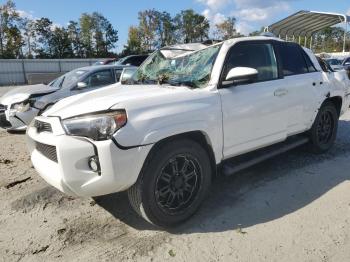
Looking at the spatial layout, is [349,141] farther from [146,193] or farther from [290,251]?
[146,193]

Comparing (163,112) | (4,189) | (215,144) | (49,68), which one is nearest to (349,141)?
(215,144)

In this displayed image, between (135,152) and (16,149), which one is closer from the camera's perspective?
(135,152)

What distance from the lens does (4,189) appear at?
187 inches

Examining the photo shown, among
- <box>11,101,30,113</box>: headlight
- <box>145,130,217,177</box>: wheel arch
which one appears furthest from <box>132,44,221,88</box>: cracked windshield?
<box>11,101,30,113</box>: headlight

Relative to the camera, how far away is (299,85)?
4.93 m

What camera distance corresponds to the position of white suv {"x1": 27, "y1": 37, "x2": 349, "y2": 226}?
315 cm

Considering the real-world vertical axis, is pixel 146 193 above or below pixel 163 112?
below

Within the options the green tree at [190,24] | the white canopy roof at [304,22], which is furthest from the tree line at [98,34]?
the white canopy roof at [304,22]

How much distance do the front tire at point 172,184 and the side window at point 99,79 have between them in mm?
5685

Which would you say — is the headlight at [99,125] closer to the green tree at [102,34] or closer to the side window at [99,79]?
the side window at [99,79]

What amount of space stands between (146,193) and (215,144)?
2.99 feet

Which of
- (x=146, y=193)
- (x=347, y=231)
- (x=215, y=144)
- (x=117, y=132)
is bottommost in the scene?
(x=347, y=231)

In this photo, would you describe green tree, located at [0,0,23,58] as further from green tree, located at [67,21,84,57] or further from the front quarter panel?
the front quarter panel

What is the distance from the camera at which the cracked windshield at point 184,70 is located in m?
4.00
